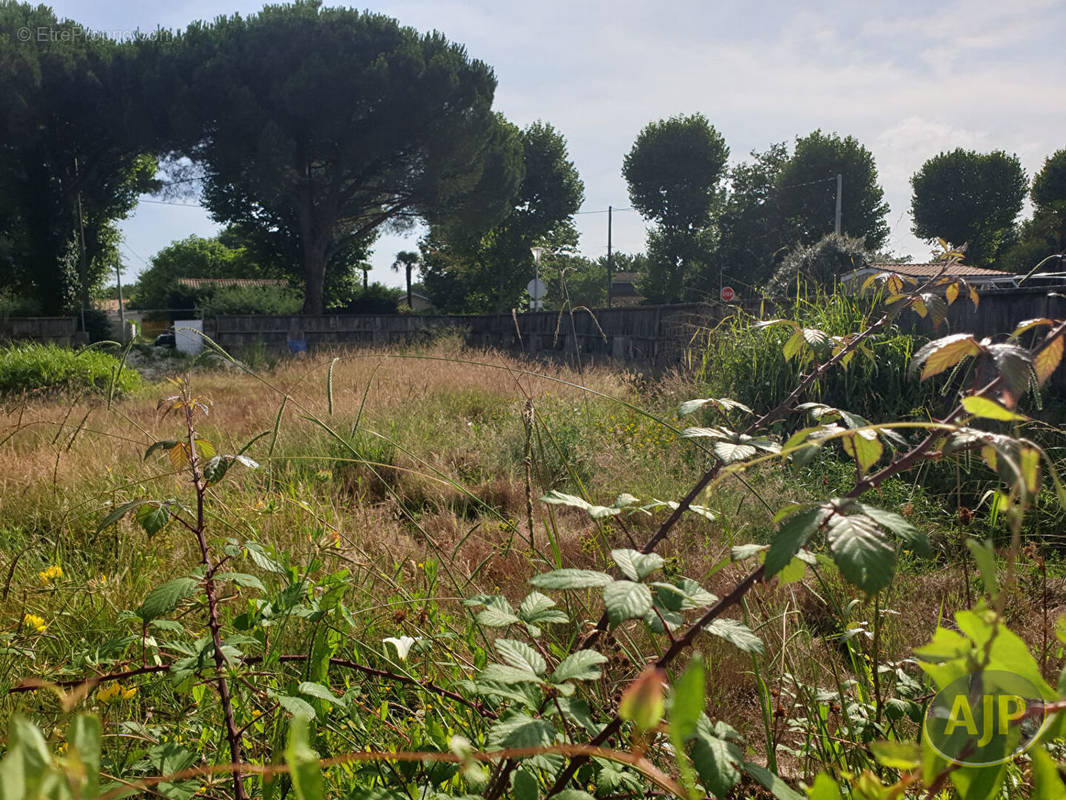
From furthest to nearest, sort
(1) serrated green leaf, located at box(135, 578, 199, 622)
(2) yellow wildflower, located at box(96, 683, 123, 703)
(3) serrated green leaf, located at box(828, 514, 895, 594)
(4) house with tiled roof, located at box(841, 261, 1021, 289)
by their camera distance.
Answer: (4) house with tiled roof, located at box(841, 261, 1021, 289), (2) yellow wildflower, located at box(96, 683, 123, 703), (1) serrated green leaf, located at box(135, 578, 199, 622), (3) serrated green leaf, located at box(828, 514, 895, 594)

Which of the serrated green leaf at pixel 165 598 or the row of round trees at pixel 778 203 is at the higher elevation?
the row of round trees at pixel 778 203

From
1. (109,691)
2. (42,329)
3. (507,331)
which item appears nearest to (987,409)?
(109,691)

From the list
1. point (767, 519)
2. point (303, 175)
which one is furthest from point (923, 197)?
point (767, 519)

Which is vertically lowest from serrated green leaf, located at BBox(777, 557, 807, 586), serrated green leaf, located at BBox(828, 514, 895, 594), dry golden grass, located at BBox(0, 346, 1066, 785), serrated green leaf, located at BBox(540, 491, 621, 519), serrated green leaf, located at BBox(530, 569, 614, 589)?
dry golden grass, located at BBox(0, 346, 1066, 785)

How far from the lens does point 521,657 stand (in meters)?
0.74

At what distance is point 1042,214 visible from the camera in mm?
34156

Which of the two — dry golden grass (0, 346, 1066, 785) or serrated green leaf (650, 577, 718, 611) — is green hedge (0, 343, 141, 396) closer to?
dry golden grass (0, 346, 1066, 785)

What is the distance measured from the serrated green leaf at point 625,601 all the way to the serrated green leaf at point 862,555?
0.16m

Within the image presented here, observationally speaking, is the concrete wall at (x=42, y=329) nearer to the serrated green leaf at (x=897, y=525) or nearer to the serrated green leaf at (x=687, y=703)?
the serrated green leaf at (x=897, y=525)

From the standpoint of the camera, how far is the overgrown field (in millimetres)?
671

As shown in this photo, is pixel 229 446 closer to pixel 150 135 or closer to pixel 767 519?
pixel 767 519

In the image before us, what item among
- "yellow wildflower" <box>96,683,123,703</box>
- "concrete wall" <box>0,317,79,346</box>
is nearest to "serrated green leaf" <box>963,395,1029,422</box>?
"yellow wildflower" <box>96,683,123,703</box>

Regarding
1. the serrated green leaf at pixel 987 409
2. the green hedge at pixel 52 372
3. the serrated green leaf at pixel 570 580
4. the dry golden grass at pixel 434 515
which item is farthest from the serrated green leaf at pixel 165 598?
the green hedge at pixel 52 372

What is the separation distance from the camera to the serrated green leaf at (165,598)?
0.95 m
